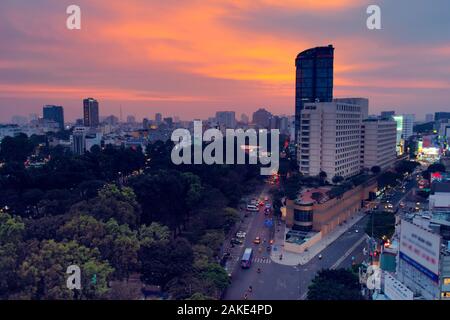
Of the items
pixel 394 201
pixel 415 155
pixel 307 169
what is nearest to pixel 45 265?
pixel 307 169

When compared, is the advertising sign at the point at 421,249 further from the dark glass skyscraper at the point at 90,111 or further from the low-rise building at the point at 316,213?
the dark glass skyscraper at the point at 90,111

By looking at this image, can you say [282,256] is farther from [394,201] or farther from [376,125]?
[376,125]

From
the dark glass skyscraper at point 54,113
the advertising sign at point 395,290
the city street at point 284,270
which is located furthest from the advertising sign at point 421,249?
the dark glass skyscraper at point 54,113

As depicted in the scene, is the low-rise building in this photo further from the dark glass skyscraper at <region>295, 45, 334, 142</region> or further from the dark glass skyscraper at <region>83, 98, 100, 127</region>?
the dark glass skyscraper at <region>83, 98, 100, 127</region>

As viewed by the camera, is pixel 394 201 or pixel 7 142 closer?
pixel 394 201

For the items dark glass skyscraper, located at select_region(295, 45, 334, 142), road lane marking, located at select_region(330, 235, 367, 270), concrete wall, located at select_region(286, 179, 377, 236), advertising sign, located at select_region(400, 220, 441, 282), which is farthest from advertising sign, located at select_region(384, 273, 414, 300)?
dark glass skyscraper, located at select_region(295, 45, 334, 142)
